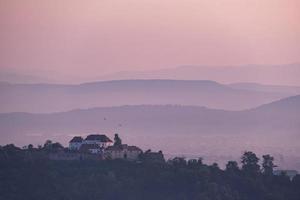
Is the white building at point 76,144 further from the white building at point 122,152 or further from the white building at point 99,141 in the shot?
the white building at point 122,152

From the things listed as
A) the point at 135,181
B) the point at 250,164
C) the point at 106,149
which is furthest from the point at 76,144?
the point at 250,164

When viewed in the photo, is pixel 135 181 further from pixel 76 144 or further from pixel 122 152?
pixel 76 144

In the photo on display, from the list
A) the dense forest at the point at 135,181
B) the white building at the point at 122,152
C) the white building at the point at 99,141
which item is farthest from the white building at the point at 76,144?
the dense forest at the point at 135,181

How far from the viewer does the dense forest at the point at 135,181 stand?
97.8 m

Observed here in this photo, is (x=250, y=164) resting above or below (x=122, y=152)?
below

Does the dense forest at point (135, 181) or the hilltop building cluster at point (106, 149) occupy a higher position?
the hilltop building cluster at point (106, 149)

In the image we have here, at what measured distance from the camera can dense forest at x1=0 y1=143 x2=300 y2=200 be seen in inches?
3851

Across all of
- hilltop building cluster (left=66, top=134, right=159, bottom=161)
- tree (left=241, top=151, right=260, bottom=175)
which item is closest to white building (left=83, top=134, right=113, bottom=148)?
hilltop building cluster (left=66, top=134, right=159, bottom=161)

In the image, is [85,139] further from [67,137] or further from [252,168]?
[67,137]

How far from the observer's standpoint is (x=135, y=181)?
99375mm

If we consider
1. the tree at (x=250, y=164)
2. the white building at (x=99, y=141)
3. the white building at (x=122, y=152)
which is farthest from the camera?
the white building at (x=99, y=141)

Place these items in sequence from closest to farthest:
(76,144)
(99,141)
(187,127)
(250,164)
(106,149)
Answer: (250,164)
(106,149)
(99,141)
(76,144)
(187,127)

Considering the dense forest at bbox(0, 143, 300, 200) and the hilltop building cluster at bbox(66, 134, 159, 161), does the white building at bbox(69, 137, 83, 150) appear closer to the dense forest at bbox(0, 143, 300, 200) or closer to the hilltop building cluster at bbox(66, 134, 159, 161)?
the hilltop building cluster at bbox(66, 134, 159, 161)

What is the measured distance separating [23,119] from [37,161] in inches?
2748
